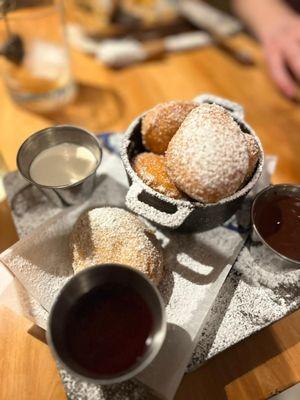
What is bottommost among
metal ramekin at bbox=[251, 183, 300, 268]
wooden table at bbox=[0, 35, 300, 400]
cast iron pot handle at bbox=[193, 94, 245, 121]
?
wooden table at bbox=[0, 35, 300, 400]

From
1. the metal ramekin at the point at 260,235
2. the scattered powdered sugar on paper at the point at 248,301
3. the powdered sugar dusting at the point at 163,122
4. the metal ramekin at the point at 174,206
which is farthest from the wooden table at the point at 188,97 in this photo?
the powdered sugar dusting at the point at 163,122

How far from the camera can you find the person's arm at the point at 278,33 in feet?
4.93

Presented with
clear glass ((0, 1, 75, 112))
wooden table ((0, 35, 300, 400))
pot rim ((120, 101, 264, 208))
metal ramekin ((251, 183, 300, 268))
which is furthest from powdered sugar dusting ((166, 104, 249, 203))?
clear glass ((0, 1, 75, 112))

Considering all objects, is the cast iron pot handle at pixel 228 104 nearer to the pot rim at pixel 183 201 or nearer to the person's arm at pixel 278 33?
the pot rim at pixel 183 201

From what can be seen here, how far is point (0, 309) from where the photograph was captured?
2.89ft

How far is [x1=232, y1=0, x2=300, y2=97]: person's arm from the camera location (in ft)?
4.93

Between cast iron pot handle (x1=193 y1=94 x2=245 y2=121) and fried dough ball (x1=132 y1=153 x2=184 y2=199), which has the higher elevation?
cast iron pot handle (x1=193 y1=94 x2=245 y2=121)

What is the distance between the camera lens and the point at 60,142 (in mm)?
981

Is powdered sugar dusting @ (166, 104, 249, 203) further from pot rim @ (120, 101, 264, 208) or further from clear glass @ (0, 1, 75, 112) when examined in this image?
clear glass @ (0, 1, 75, 112)

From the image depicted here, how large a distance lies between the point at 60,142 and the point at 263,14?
1.30m

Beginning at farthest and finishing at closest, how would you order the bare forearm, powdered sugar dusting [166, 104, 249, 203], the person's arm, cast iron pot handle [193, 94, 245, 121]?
the bare forearm, the person's arm, cast iron pot handle [193, 94, 245, 121], powdered sugar dusting [166, 104, 249, 203]

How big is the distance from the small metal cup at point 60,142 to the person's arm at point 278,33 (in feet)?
2.94

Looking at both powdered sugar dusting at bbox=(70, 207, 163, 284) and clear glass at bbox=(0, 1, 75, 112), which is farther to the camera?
clear glass at bbox=(0, 1, 75, 112)

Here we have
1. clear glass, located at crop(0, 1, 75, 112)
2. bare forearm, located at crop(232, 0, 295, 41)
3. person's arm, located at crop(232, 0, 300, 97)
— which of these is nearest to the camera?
clear glass, located at crop(0, 1, 75, 112)
